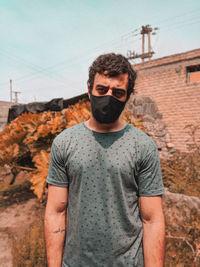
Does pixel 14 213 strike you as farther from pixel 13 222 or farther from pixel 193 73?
pixel 193 73

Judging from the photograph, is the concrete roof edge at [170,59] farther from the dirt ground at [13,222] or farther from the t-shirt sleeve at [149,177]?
the t-shirt sleeve at [149,177]

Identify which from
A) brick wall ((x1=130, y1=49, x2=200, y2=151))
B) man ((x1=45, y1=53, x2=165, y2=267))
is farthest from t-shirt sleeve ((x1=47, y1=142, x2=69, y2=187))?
brick wall ((x1=130, y1=49, x2=200, y2=151))

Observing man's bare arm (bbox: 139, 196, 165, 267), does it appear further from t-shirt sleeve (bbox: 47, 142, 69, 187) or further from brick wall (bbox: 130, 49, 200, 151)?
brick wall (bbox: 130, 49, 200, 151)

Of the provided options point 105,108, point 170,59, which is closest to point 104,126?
point 105,108

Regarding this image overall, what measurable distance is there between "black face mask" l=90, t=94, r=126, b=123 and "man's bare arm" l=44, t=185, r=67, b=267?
23.3 inches

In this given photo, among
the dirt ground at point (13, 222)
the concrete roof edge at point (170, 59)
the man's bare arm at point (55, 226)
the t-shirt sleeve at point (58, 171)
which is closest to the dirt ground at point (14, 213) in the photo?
the dirt ground at point (13, 222)

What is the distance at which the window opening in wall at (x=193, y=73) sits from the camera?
22.6ft

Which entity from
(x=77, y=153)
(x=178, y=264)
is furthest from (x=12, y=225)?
(x=77, y=153)

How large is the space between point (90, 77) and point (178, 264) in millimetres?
2786

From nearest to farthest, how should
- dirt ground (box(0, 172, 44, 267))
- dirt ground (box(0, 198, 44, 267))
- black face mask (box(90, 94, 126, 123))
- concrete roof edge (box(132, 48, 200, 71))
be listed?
black face mask (box(90, 94, 126, 123)) → dirt ground (box(0, 198, 44, 267)) → dirt ground (box(0, 172, 44, 267)) → concrete roof edge (box(132, 48, 200, 71))

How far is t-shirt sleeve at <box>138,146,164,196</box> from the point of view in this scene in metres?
1.17

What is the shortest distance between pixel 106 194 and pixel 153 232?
408 mm

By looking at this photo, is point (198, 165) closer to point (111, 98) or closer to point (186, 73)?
point (186, 73)

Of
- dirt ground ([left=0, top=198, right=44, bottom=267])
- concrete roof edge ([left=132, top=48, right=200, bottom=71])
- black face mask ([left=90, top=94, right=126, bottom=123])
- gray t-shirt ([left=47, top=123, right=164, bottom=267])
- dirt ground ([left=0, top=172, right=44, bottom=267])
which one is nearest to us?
gray t-shirt ([left=47, top=123, right=164, bottom=267])
